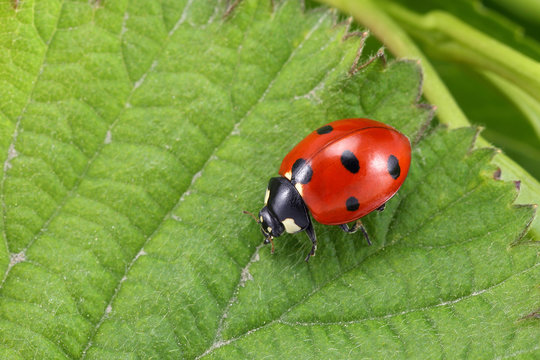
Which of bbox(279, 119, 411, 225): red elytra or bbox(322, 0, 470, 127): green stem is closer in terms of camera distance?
bbox(279, 119, 411, 225): red elytra

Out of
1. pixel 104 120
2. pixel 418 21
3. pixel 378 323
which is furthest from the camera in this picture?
pixel 418 21

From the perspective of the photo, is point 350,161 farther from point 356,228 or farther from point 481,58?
point 481,58

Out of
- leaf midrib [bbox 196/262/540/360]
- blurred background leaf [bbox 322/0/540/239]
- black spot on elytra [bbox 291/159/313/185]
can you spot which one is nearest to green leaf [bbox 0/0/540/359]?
leaf midrib [bbox 196/262/540/360]

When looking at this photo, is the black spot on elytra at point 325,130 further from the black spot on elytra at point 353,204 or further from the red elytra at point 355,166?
the black spot on elytra at point 353,204

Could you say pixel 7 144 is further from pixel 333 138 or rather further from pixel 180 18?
pixel 333 138

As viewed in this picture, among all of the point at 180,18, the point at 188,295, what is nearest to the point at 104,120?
the point at 180,18

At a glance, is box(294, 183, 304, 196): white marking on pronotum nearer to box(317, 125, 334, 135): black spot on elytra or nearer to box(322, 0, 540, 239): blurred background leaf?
box(317, 125, 334, 135): black spot on elytra

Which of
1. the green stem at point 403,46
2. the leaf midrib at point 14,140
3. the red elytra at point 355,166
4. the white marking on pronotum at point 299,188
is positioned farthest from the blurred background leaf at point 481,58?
the leaf midrib at point 14,140
